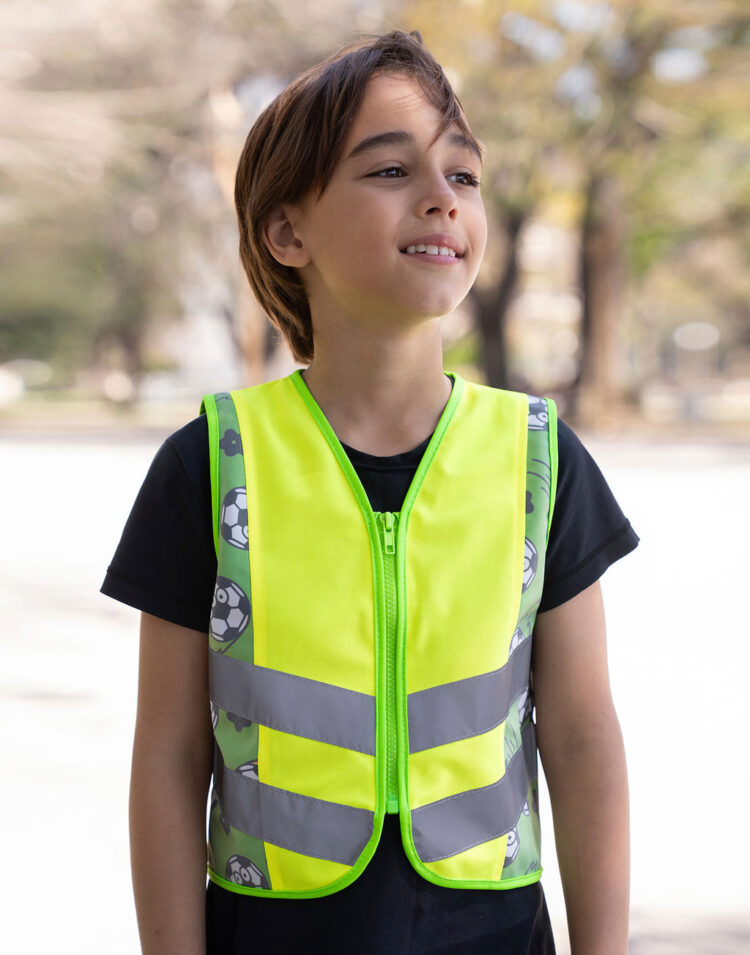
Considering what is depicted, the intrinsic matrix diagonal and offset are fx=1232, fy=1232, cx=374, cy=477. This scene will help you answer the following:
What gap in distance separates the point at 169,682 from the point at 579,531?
44 cm

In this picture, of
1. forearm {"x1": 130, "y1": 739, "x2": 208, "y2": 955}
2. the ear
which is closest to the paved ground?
forearm {"x1": 130, "y1": 739, "x2": 208, "y2": 955}

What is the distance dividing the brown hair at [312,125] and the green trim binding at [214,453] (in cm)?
21

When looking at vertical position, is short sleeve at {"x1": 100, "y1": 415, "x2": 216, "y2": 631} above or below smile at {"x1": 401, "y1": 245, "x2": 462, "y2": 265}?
below

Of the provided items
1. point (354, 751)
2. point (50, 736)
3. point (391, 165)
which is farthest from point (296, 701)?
point (50, 736)

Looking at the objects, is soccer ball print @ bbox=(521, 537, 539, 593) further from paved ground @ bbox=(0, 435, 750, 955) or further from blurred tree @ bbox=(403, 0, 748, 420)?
blurred tree @ bbox=(403, 0, 748, 420)

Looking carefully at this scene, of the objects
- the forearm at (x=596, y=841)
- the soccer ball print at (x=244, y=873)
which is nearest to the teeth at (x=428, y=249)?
the forearm at (x=596, y=841)

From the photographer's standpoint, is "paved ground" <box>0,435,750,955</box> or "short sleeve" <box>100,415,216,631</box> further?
"paved ground" <box>0,435,750,955</box>

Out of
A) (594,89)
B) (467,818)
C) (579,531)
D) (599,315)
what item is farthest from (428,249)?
(599,315)

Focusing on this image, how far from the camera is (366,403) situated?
1.28 metres

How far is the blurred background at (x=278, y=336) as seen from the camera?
3258 mm

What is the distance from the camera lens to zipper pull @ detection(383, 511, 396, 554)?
3.94 ft

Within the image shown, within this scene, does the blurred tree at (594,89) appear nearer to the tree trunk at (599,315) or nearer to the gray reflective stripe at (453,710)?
the tree trunk at (599,315)

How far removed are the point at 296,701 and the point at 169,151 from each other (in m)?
16.6

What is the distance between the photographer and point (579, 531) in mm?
1240
